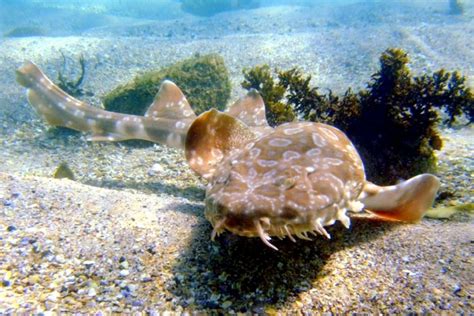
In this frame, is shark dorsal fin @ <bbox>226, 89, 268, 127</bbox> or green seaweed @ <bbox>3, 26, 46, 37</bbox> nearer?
shark dorsal fin @ <bbox>226, 89, 268, 127</bbox>

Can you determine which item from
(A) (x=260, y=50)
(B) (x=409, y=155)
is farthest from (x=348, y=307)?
(A) (x=260, y=50)

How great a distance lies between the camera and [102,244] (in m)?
2.97

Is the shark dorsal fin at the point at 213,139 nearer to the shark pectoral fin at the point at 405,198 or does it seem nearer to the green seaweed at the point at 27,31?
the shark pectoral fin at the point at 405,198

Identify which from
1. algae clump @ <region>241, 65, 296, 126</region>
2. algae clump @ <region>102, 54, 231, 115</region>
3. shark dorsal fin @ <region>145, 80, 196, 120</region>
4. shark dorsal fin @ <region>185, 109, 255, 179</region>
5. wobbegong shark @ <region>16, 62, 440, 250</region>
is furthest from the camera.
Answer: algae clump @ <region>102, 54, 231, 115</region>

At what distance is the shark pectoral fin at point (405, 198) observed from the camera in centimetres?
310

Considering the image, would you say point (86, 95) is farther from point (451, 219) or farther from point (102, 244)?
point (451, 219)

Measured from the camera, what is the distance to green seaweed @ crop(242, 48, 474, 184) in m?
5.10

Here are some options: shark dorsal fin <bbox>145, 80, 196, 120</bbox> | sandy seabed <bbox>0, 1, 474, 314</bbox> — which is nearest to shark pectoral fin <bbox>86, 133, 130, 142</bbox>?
shark dorsal fin <bbox>145, 80, 196, 120</bbox>

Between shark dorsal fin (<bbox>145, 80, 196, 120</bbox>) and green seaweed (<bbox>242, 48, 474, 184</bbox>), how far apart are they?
7.91 feet

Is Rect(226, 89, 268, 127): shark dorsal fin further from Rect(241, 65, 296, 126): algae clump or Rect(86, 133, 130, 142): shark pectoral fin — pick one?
Rect(86, 133, 130, 142): shark pectoral fin

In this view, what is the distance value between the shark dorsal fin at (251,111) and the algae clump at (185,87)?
314 centimetres

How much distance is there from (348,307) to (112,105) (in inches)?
296

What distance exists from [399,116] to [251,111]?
231cm

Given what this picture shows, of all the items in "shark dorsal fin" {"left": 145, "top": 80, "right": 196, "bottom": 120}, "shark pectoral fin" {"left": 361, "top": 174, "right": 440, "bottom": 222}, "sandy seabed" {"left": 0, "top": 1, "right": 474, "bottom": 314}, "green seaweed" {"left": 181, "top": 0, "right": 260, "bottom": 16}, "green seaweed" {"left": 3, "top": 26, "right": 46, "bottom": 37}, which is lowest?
"sandy seabed" {"left": 0, "top": 1, "right": 474, "bottom": 314}
